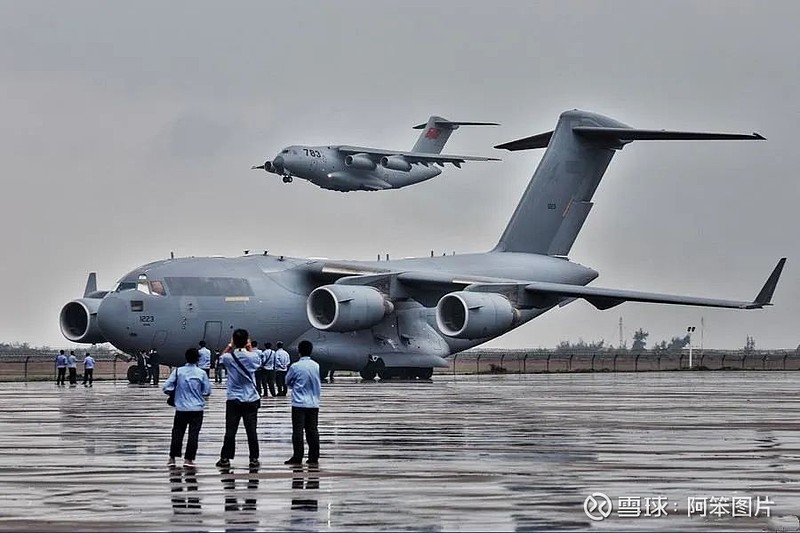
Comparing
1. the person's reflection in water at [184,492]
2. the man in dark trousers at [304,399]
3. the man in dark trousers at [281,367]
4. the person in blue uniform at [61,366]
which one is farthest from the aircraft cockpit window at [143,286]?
the person's reflection in water at [184,492]

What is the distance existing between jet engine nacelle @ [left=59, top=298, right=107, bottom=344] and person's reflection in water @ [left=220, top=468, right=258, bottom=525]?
3153cm

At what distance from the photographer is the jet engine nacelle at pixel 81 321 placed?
159 ft

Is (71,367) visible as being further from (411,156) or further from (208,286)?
(411,156)

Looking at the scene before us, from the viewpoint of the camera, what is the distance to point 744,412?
2912cm

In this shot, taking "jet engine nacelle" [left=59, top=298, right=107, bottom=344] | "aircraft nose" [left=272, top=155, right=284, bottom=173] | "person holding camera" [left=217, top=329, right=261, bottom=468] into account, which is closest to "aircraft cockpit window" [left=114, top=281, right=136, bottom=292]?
"jet engine nacelle" [left=59, top=298, right=107, bottom=344]

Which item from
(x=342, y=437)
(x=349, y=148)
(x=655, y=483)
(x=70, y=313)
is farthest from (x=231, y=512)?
(x=349, y=148)

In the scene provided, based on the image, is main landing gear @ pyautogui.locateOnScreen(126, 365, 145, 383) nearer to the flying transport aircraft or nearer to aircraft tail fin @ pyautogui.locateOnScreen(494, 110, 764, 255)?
aircraft tail fin @ pyautogui.locateOnScreen(494, 110, 764, 255)

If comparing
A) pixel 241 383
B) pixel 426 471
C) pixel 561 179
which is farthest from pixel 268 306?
pixel 426 471

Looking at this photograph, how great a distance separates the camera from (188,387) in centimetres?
1916

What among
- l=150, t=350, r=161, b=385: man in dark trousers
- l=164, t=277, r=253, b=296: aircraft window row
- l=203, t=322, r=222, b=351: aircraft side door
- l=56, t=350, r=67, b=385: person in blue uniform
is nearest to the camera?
l=164, t=277, r=253, b=296: aircraft window row

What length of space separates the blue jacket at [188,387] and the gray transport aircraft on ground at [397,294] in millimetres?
25948

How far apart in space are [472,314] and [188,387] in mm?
26380

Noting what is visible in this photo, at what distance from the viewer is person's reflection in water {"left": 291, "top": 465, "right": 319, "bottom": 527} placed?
42.2 ft

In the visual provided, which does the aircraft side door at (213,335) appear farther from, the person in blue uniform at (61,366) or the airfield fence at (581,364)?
the airfield fence at (581,364)
